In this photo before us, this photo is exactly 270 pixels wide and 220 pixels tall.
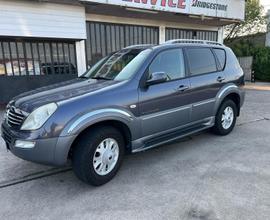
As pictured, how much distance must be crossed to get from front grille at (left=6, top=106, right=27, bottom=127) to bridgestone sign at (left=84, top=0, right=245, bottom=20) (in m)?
6.05

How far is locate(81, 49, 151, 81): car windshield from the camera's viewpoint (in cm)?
371

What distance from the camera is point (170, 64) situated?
13.4 ft

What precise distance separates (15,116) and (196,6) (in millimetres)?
9627

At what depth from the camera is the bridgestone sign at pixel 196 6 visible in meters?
9.14

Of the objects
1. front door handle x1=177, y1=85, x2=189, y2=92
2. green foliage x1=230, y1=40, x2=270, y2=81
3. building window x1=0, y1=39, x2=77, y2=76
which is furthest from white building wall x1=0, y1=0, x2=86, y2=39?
green foliage x1=230, y1=40, x2=270, y2=81

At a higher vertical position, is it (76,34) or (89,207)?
(76,34)

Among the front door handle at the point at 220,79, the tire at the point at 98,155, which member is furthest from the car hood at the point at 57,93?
the front door handle at the point at 220,79

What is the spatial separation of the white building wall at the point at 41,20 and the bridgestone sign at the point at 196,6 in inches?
43.4

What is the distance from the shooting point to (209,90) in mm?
4602

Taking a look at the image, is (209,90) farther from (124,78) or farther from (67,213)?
(67,213)

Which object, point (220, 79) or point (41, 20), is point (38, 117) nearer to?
point (220, 79)

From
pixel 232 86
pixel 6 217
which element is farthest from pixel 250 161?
pixel 6 217

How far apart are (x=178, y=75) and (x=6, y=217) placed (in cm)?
307

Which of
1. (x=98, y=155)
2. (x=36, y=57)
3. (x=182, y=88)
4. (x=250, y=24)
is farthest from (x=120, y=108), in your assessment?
(x=250, y=24)
